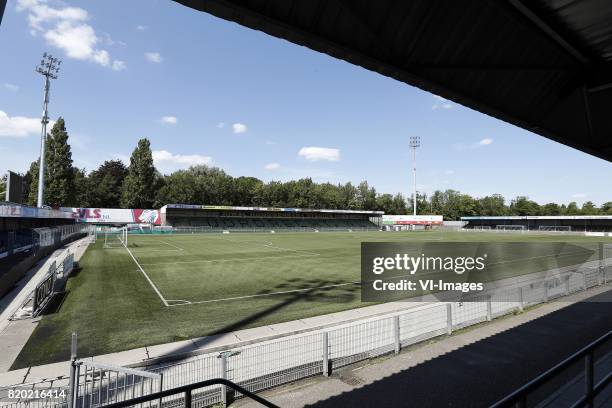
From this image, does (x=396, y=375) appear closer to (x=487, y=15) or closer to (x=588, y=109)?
(x=588, y=109)

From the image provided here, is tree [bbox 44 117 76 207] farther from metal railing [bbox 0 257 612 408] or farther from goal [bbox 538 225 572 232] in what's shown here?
goal [bbox 538 225 572 232]

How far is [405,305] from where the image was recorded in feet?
52.5

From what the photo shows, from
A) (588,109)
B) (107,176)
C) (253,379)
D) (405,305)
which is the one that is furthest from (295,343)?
(107,176)

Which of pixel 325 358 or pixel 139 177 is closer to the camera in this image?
pixel 325 358

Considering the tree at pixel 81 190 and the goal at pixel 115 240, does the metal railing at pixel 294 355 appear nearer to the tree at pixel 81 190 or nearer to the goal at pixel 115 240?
the goal at pixel 115 240

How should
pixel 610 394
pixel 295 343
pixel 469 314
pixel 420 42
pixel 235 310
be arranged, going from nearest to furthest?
pixel 420 42 < pixel 610 394 < pixel 295 343 < pixel 469 314 < pixel 235 310

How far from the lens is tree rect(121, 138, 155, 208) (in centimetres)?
8712

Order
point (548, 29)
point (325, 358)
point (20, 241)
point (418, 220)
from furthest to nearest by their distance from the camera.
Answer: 1. point (418, 220)
2. point (20, 241)
3. point (325, 358)
4. point (548, 29)

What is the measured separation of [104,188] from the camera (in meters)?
95.6

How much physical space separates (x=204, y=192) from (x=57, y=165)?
44.8 meters

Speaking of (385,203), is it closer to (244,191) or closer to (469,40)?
(244,191)

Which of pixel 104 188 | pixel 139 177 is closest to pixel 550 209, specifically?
pixel 139 177

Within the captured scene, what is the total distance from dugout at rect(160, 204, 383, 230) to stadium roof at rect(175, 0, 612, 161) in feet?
270

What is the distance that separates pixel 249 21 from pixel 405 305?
14.7 metres
